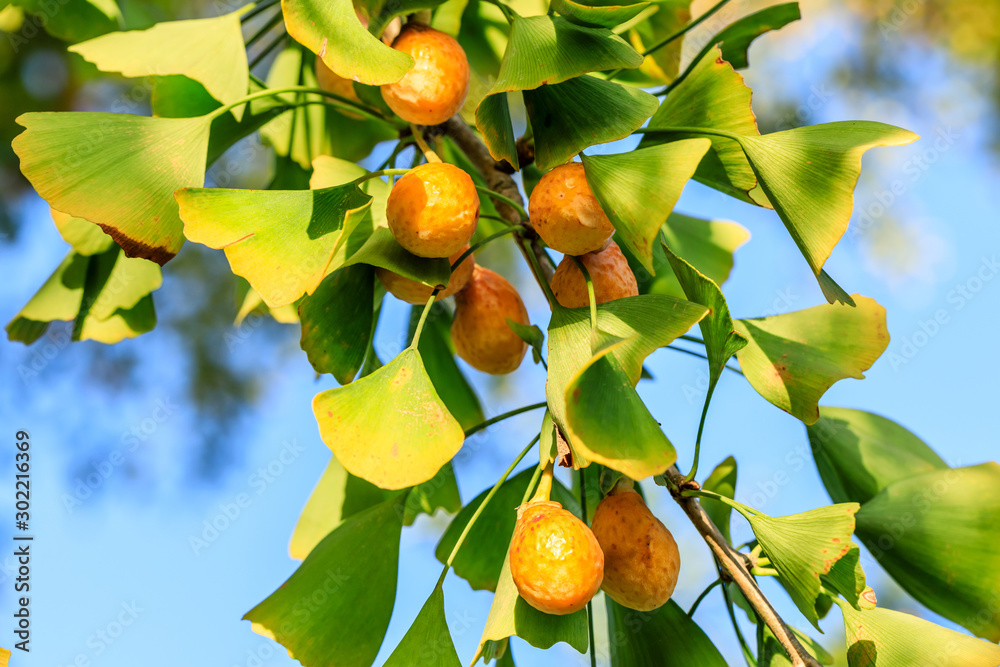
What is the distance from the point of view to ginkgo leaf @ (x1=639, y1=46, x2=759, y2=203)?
1.88 ft

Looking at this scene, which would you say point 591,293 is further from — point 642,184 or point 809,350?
point 809,350

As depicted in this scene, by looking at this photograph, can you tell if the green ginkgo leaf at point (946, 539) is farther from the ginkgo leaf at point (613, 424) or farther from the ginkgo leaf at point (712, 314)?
the ginkgo leaf at point (613, 424)

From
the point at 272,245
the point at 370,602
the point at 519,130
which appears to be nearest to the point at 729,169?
the point at 272,245

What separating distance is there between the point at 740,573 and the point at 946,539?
288 mm

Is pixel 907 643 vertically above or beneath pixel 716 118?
beneath

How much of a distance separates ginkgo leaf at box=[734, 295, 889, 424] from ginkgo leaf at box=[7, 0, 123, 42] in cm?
83

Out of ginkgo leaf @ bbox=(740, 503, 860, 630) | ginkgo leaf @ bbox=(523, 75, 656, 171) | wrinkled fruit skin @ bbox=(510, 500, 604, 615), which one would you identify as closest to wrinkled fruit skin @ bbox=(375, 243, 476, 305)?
ginkgo leaf @ bbox=(523, 75, 656, 171)

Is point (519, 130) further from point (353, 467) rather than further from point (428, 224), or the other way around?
point (353, 467)

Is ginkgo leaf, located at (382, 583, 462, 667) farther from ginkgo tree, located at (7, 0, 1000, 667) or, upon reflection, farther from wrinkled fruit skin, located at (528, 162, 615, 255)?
wrinkled fruit skin, located at (528, 162, 615, 255)

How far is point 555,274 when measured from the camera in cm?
65

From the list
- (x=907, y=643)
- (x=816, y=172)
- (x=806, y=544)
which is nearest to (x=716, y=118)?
(x=816, y=172)

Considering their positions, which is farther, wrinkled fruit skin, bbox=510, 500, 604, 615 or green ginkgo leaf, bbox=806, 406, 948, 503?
green ginkgo leaf, bbox=806, 406, 948, 503

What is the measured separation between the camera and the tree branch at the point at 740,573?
596mm

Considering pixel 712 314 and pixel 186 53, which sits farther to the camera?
pixel 186 53
